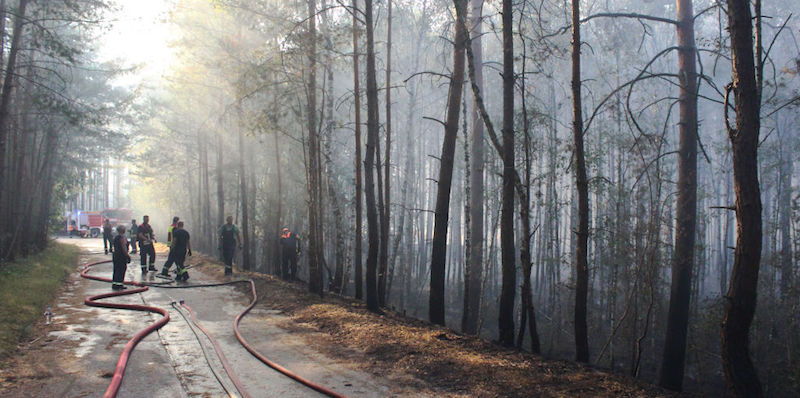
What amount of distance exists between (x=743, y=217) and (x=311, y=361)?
509 cm

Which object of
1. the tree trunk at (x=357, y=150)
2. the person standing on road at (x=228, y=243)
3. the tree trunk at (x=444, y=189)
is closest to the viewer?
the tree trunk at (x=444, y=189)

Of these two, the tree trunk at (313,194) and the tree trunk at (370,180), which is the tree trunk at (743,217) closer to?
the tree trunk at (370,180)

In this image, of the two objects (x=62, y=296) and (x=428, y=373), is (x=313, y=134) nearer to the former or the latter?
(x=62, y=296)

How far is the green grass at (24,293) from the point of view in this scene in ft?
24.3

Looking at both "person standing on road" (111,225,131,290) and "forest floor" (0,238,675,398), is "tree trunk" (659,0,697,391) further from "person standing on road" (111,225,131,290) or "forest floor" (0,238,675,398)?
"person standing on road" (111,225,131,290)

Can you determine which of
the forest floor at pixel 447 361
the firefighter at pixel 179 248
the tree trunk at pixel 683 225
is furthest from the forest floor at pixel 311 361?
the firefighter at pixel 179 248

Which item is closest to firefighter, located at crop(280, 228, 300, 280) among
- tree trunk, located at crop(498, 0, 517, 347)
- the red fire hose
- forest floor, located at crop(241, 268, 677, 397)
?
the red fire hose

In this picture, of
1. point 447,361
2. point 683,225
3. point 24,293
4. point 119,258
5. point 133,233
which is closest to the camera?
point 447,361

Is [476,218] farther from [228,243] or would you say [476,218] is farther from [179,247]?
[179,247]

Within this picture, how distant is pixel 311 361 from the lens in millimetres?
6656

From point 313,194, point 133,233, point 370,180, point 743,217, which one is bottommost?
point 133,233

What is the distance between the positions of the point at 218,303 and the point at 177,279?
4441 mm

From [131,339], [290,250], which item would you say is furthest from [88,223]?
[131,339]

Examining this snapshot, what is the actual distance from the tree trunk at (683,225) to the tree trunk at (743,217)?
548 cm
